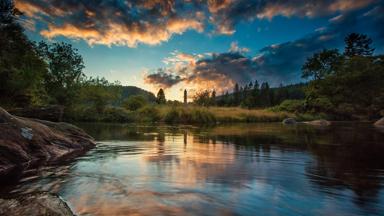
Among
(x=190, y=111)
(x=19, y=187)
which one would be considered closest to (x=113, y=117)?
(x=190, y=111)

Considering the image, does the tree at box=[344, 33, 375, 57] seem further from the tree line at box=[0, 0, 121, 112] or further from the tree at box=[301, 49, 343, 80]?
the tree line at box=[0, 0, 121, 112]

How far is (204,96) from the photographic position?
2486 inches

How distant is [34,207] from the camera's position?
3.47 metres

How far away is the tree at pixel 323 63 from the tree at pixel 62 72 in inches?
1884

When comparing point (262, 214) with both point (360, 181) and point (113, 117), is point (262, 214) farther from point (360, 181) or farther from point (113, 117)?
point (113, 117)

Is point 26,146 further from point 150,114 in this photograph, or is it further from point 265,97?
point 265,97

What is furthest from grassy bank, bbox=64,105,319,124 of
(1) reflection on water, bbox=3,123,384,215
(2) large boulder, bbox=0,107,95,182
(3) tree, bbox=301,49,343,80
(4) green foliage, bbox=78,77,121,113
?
(1) reflection on water, bbox=3,123,384,215

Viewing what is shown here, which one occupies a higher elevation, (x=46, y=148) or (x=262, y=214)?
(x=46, y=148)

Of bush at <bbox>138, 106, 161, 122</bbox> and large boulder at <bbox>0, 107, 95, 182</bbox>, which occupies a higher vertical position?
bush at <bbox>138, 106, 161, 122</bbox>

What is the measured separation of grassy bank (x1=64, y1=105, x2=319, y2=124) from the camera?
135ft

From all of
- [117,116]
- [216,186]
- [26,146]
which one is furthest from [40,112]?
[117,116]

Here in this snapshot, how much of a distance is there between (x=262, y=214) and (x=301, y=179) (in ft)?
8.74

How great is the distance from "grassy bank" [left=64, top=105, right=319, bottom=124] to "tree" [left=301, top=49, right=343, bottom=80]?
9.87 meters

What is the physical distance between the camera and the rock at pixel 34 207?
335 centimetres
